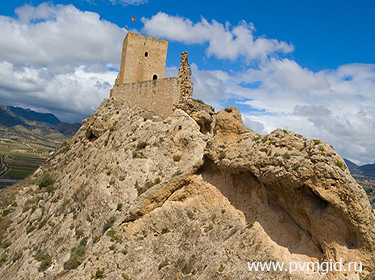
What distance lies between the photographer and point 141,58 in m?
28.4

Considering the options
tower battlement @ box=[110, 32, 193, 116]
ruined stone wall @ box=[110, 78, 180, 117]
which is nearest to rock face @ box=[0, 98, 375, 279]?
ruined stone wall @ box=[110, 78, 180, 117]

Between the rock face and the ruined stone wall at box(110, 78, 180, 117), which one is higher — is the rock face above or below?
below

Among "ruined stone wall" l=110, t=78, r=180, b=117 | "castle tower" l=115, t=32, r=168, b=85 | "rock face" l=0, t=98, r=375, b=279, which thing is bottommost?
"rock face" l=0, t=98, r=375, b=279

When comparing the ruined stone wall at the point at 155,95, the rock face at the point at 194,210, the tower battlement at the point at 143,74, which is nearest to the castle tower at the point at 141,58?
the tower battlement at the point at 143,74

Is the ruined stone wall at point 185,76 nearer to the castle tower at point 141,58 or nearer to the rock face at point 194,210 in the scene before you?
the rock face at point 194,210

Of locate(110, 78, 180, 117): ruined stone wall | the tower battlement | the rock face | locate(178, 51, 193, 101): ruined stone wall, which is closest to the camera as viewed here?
the rock face

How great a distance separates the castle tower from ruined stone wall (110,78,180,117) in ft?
6.14

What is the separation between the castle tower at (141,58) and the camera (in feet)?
92.0

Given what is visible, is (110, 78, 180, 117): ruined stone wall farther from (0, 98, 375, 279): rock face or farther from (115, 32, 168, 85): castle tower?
(115, 32, 168, 85): castle tower

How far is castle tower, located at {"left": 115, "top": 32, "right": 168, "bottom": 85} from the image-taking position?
2803 centimetres

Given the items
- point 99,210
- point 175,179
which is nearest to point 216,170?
point 175,179

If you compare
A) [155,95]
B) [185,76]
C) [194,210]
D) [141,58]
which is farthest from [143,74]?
[194,210]

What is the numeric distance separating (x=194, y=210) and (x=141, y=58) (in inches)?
741

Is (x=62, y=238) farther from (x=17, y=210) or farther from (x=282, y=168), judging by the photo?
(x=282, y=168)
